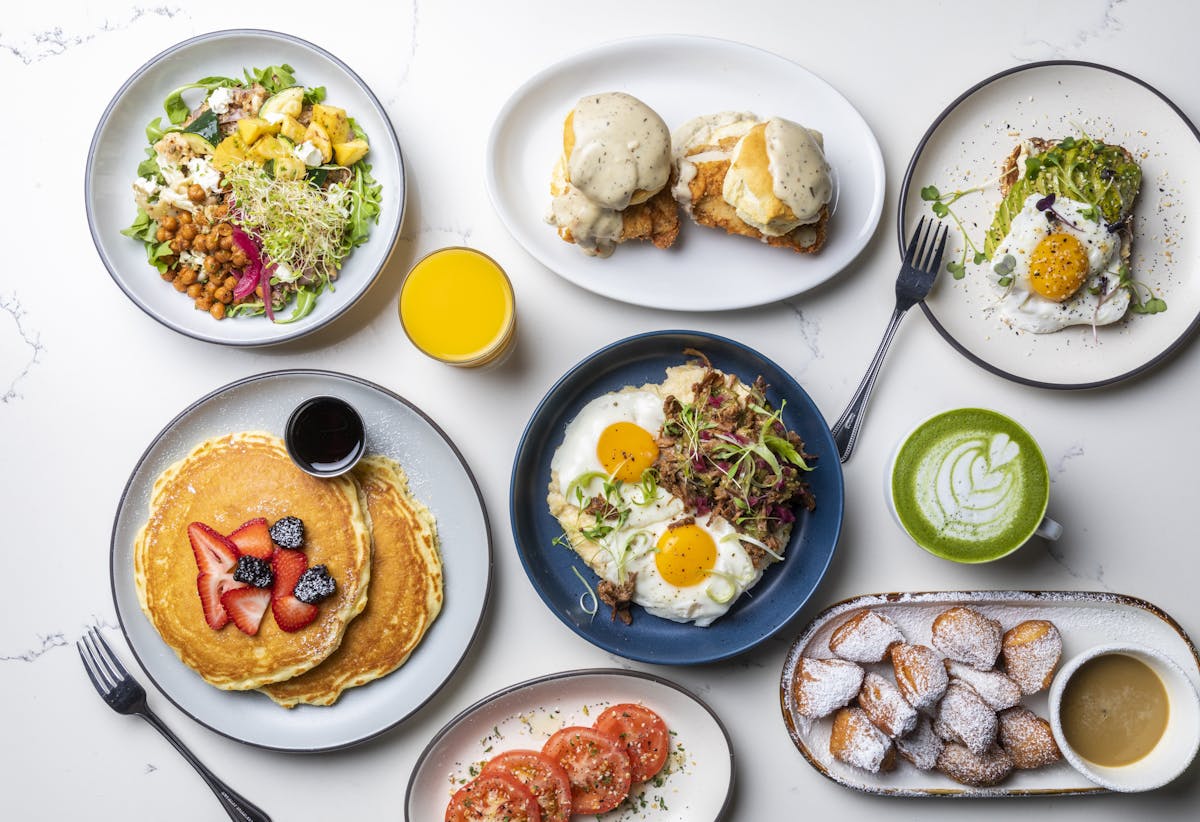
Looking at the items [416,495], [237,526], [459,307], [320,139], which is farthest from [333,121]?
[237,526]

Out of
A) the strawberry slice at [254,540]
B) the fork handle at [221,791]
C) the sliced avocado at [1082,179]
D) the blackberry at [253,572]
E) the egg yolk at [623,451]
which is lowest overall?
the fork handle at [221,791]

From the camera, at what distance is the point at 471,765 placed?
10.7 ft

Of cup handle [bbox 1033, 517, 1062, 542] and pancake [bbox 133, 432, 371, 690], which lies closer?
cup handle [bbox 1033, 517, 1062, 542]

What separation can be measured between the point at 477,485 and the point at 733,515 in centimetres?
97

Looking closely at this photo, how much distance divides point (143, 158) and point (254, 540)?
161 centimetres

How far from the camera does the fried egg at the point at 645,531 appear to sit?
304 cm

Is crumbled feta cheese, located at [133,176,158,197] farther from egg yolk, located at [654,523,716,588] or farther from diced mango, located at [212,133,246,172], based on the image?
egg yolk, located at [654,523,716,588]

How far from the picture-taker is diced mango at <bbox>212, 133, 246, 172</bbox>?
10.6 feet

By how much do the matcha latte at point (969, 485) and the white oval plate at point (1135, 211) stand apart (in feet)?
1.30

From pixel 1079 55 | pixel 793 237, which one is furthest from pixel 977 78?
pixel 793 237

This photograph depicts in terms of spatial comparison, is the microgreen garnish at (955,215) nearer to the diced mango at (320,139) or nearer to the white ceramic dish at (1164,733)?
the white ceramic dish at (1164,733)

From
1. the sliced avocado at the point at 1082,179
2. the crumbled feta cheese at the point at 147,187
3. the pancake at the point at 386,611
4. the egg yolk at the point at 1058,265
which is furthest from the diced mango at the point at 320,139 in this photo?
the egg yolk at the point at 1058,265

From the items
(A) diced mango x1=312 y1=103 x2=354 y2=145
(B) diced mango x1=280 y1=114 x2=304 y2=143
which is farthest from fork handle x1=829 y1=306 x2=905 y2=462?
(B) diced mango x1=280 y1=114 x2=304 y2=143

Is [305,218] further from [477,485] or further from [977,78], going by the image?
[977,78]
